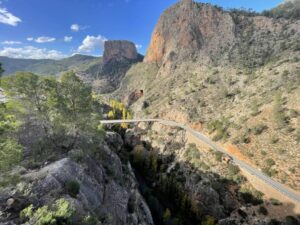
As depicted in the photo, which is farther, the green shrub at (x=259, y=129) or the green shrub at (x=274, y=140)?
the green shrub at (x=259, y=129)

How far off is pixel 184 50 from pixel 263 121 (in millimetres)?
67626

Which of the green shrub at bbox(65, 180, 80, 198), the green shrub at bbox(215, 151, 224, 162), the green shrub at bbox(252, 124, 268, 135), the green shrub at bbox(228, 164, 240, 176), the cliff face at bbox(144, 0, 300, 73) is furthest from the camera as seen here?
the cliff face at bbox(144, 0, 300, 73)

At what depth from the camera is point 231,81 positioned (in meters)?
78.5

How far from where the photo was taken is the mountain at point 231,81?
1988 inches

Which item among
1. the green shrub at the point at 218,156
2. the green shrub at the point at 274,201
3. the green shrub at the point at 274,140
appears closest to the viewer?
the green shrub at the point at 274,201

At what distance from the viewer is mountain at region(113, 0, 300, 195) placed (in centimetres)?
5050

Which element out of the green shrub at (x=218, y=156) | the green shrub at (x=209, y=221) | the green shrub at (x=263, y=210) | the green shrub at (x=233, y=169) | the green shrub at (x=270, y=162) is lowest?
the green shrub at (x=209, y=221)

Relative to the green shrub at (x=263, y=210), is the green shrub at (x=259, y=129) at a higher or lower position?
higher

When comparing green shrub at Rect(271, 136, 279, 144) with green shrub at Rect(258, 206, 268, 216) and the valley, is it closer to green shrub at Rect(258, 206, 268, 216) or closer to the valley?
the valley

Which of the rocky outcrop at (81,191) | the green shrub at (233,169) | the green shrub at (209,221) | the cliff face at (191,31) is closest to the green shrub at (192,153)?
the green shrub at (233,169)

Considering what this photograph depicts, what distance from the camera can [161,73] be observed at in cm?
12150

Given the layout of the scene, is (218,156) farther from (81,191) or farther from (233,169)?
(81,191)

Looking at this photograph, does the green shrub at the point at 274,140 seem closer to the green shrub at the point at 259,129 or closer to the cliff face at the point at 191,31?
the green shrub at the point at 259,129

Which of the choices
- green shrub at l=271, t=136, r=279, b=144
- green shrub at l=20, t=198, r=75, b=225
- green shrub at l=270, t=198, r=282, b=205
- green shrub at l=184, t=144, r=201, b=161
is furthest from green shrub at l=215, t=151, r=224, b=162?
green shrub at l=20, t=198, r=75, b=225
